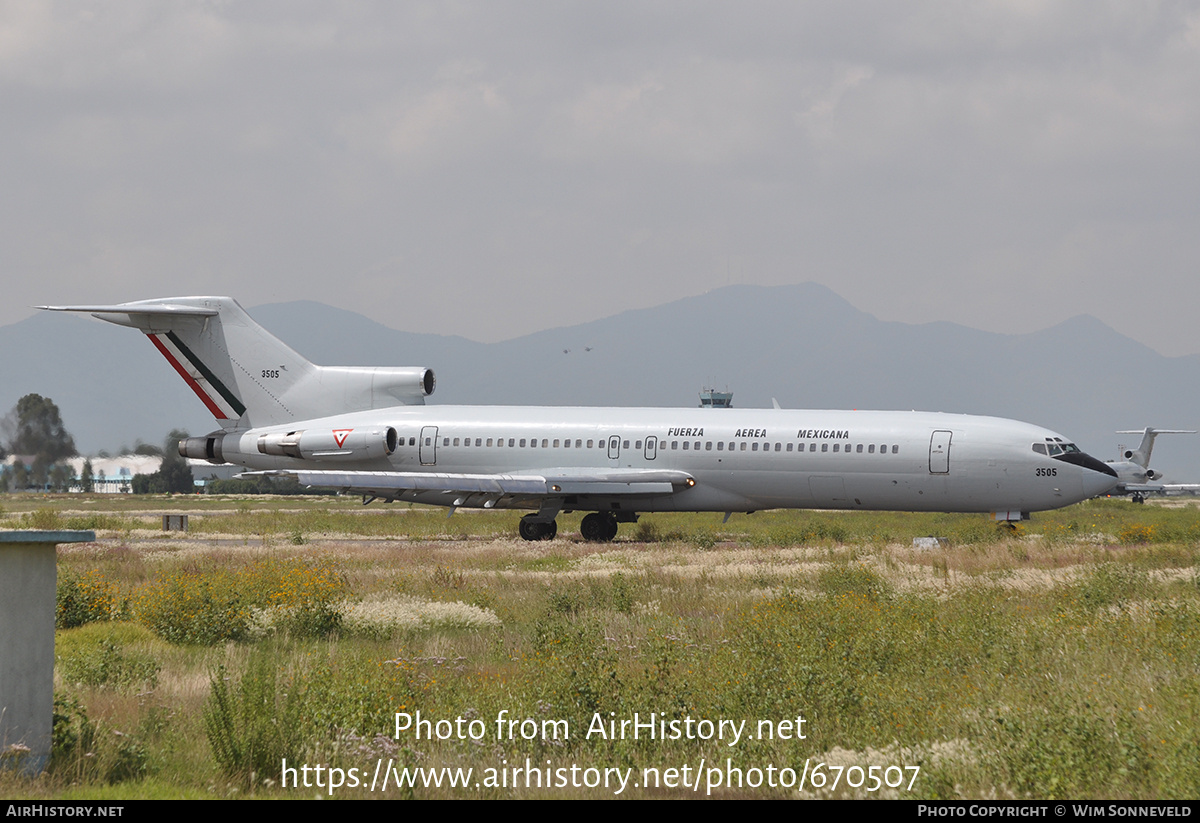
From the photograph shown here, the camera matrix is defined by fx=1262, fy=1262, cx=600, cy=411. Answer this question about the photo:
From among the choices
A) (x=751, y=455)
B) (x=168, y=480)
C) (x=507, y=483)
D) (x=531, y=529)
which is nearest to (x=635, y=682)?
(x=507, y=483)

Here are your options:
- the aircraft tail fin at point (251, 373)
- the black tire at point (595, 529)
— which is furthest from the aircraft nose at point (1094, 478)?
the aircraft tail fin at point (251, 373)

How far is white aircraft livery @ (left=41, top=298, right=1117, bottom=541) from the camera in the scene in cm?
3116

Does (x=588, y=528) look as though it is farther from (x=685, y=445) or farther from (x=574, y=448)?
(x=685, y=445)

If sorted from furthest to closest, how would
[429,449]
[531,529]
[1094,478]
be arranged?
[429,449], [531,529], [1094,478]

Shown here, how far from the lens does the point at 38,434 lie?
67750 mm

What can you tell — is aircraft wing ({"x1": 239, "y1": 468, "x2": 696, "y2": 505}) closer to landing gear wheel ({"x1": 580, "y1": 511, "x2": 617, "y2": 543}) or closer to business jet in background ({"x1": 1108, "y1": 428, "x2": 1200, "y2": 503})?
landing gear wheel ({"x1": 580, "y1": 511, "x2": 617, "y2": 543})

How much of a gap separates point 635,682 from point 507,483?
20.0 meters

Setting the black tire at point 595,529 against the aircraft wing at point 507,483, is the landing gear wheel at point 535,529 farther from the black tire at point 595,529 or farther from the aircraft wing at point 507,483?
the aircraft wing at point 507,483

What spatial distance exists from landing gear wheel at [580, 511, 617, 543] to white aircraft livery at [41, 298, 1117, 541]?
0.14 ft

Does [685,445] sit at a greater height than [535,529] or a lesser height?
greater

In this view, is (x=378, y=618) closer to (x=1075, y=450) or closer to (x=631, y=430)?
(x=631, y=430)

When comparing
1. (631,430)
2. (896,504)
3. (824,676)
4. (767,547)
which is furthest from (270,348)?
(824,676)

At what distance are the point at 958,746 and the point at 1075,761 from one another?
0.95 meters

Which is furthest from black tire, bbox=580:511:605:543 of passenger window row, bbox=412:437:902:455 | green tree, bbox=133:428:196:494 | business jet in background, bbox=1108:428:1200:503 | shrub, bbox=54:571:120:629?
green tree, bbox=133:428:196:494
